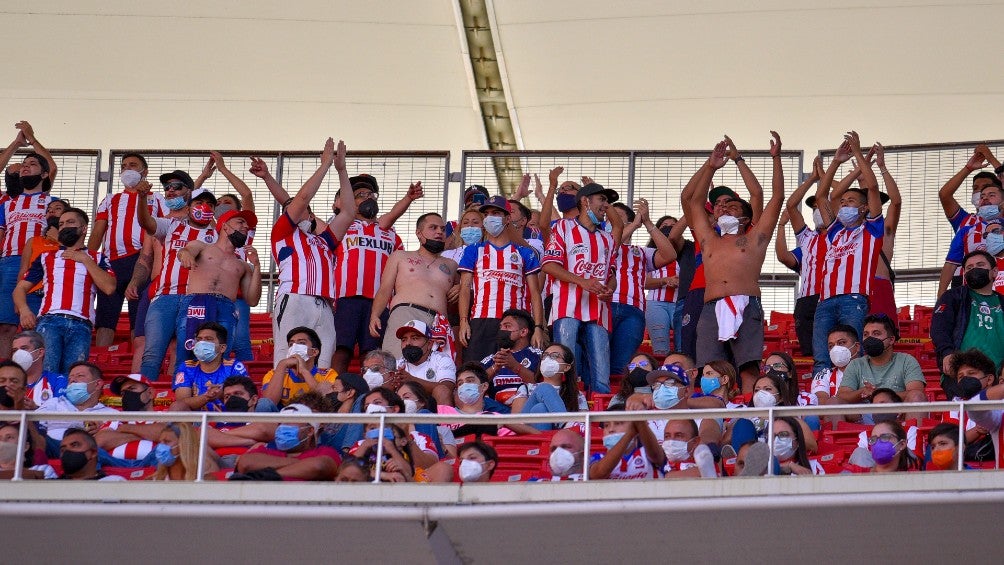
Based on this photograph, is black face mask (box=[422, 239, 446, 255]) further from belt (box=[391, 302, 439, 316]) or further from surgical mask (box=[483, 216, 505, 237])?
belt (box=[391, 302, 439, 316])

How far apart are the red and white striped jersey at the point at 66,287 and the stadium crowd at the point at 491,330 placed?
19mm

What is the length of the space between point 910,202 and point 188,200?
20.9 ft

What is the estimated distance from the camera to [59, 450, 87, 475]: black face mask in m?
9.36

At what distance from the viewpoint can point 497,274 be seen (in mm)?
12539

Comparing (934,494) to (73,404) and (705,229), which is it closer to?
(705,229)

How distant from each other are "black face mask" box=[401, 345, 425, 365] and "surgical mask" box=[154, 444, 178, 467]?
2555 mm

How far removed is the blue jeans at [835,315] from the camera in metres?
11.9

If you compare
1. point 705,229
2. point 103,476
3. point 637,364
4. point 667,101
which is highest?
point 667,101

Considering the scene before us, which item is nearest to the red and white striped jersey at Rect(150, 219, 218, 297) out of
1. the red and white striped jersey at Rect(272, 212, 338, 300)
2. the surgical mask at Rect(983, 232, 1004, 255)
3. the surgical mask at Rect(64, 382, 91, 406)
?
the red and white striped jersey at Rect(272, 212, 338, 300)

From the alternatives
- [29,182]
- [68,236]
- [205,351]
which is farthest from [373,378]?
[29,182]

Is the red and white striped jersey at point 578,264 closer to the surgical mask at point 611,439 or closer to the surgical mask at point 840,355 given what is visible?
the surgical mask at point 840,355

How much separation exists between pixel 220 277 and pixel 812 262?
4.51 metres

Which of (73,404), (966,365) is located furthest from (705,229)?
(73,404)

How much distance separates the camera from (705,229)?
1222 centimetres
